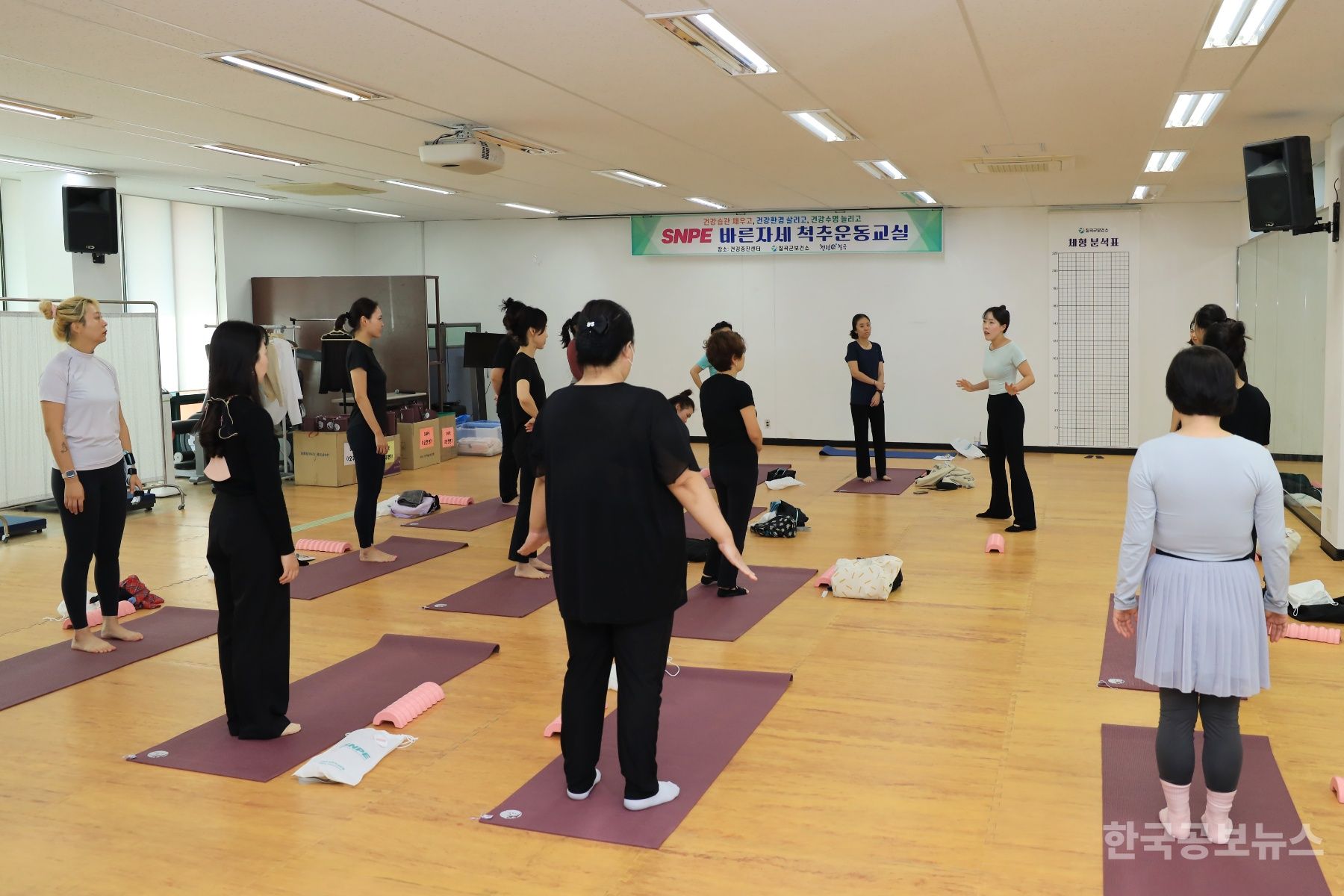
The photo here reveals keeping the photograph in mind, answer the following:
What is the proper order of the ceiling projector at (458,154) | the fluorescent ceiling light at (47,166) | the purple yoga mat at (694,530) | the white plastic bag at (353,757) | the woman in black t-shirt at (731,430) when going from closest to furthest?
the white plastic bag at (353,757) → the woman in black t-shirt at (731,430) → the ceiling projector at (458,154) → the purple yoga mat at (694,530) → the fluorescent ceiling light at (47,166)

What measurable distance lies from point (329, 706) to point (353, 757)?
63 cm

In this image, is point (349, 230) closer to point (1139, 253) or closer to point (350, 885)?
point (1139, 253)

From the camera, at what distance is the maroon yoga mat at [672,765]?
306 cm

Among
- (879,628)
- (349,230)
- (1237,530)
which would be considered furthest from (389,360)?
(1237,530)

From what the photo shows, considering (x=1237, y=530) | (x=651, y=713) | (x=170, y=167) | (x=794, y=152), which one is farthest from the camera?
(x=170, y=167)

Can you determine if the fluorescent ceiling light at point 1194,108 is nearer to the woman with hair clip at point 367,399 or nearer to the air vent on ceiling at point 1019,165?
the air vent on ceiling at point 1019,165

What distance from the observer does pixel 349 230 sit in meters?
13.5

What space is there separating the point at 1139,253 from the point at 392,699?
968 cm

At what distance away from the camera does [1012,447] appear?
711 centimetres

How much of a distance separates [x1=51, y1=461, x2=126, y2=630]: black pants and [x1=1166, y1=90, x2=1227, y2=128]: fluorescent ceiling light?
18.3 feet

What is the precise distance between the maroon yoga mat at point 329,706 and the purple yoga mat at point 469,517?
2.83 metres

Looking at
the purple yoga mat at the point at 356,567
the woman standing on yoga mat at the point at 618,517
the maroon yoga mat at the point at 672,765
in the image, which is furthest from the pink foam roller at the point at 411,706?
the purple yoga mat at the point at 356,567

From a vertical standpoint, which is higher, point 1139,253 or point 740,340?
point 1139,253

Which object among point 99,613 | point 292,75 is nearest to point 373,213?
point 292,75
